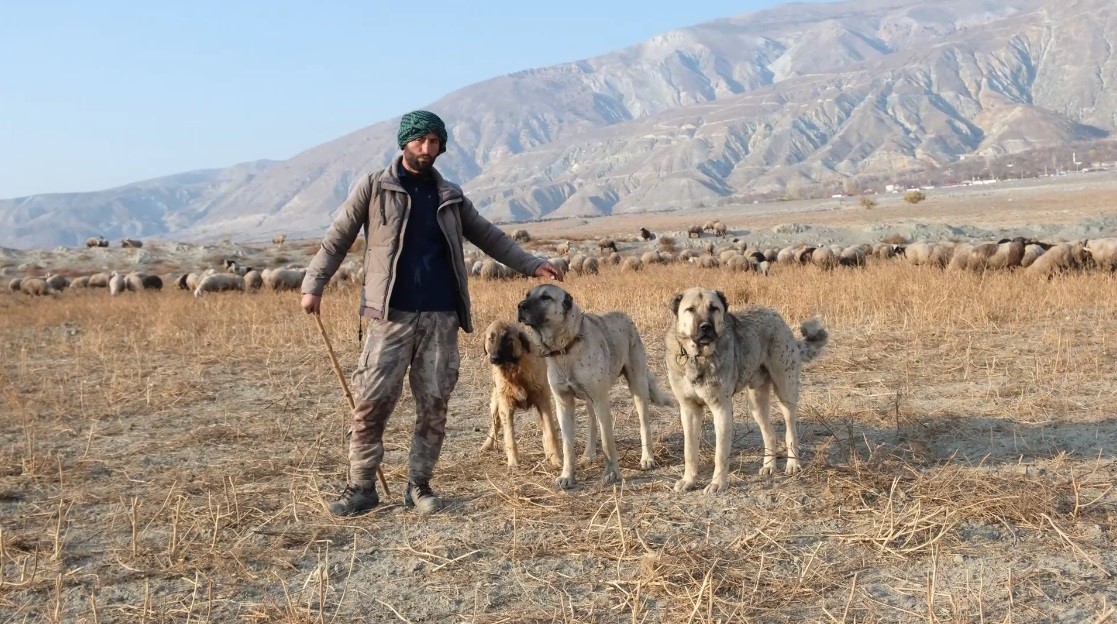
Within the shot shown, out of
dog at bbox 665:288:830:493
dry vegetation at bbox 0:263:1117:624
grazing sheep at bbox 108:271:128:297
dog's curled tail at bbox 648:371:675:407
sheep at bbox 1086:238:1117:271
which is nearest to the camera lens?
dry vegetation at bbox 0:263:1117:624

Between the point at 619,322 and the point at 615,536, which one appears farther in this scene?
the point at 619,322

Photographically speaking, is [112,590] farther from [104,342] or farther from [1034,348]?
[104,342]

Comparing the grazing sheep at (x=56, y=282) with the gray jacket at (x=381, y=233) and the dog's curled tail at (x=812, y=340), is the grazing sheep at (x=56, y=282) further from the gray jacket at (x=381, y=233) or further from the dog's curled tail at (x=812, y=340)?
the dog's curled tail at (x=812, y=340)

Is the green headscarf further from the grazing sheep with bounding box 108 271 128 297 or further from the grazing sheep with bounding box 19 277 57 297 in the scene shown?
the grazing sheep with bounding box 19 277 57 297

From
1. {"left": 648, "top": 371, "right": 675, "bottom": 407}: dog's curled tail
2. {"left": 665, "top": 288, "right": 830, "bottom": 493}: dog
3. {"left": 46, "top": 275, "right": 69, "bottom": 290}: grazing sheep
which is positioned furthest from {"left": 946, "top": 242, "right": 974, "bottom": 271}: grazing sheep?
{"left": 46, "top": 275, "right": 69, "bottom": 290}: grazing sheep

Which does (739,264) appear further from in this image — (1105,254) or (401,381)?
(401,381)

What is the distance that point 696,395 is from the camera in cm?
568

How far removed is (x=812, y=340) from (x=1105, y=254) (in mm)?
13926

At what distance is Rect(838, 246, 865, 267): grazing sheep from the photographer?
21.4 meters

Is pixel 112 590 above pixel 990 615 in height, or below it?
above

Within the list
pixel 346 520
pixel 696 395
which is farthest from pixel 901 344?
pixel 346 520

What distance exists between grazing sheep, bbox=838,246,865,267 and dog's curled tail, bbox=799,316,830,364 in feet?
50.7

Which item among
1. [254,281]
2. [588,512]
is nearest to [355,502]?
[588,512]

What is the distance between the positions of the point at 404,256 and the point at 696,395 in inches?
81.2
